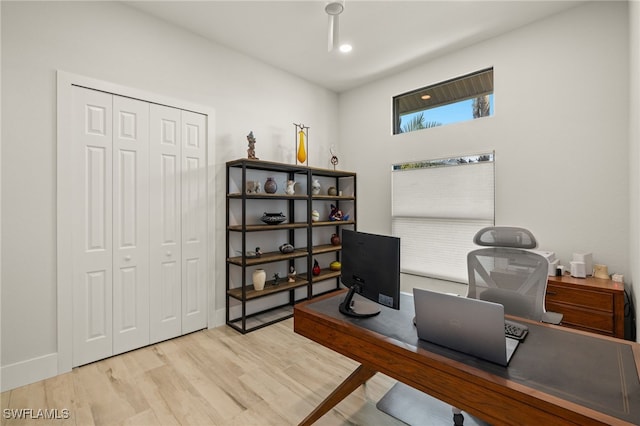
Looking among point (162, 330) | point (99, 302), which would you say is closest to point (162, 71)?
point (99, 302)

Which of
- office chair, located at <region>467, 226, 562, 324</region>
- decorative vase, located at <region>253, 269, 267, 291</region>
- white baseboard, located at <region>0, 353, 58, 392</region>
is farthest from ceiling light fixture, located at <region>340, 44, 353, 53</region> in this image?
white baseboard, located at <region>0, 353, 58, 392</region>

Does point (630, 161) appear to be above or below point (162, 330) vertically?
above

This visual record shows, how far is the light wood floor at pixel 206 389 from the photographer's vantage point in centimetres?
187

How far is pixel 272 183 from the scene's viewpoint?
3.48 metres

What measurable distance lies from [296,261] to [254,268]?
0.64 meters

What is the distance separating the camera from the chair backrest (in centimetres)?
185

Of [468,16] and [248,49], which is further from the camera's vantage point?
[248,49]

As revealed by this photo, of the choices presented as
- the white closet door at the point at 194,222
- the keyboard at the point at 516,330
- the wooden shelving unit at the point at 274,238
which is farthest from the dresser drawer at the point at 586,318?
the white closet door at the point at 194,222

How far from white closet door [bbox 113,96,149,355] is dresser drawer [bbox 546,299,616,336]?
11.9 ft

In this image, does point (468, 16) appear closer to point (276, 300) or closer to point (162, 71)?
point (162, 71)

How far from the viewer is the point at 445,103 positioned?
370cm

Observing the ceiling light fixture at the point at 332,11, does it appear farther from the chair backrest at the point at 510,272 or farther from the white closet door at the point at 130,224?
the chair backrest at the point at 510,272

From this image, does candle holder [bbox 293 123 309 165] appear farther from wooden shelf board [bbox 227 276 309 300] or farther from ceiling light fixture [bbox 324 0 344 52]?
wooden shelf board [bbox 227 276 309 300]

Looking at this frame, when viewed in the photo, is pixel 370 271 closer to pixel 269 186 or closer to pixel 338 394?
pixel 338 394
